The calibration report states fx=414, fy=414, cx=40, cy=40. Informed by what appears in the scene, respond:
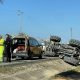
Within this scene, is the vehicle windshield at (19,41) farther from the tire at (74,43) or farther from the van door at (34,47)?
the tire at (74,43)

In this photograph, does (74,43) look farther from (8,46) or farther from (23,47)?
(8,46)

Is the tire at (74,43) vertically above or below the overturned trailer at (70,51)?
above

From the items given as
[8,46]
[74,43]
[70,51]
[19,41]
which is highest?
[19,41]

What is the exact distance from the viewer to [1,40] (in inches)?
1119

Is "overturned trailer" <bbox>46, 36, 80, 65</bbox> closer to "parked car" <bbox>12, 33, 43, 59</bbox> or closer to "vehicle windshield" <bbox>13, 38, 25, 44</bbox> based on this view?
"parked car" <bbox>12, 33, 43, 59</bbox>

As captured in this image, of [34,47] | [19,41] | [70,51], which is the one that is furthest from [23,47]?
[70,51]

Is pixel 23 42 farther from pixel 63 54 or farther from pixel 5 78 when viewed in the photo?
pixel 5 78

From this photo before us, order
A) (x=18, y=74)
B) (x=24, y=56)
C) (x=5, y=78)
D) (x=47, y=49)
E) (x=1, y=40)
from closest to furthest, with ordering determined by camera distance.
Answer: (x=5, y=78), (x=18, y=74), (x=1, y=40), (x=24, y=56), (x=47, y=49)

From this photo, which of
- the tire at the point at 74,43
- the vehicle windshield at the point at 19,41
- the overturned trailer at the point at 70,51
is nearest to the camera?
the vehicle windshield at the point at 19,41

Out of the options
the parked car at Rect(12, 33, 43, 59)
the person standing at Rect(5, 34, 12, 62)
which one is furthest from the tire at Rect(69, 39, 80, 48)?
the person standing at Rect(5, 34, 12, 62)

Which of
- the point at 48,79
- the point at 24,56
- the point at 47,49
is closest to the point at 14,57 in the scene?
the point at 24,56

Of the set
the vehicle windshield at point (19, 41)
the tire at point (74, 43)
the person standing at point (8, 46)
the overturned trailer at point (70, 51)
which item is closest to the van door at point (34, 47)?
the vehicle windshield at point (19, 41)

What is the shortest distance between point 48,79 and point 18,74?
1557mm

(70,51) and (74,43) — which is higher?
(74,43)
